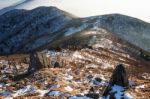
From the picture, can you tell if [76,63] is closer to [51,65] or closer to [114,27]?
[51,65]

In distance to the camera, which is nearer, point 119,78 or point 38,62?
point 119,78

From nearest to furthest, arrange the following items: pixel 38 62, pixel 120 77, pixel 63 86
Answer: pixel 120 77, pixel 63 86, pixel 38 62

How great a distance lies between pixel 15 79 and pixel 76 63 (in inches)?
834

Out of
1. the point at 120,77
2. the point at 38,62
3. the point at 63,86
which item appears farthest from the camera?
the point at 38,62

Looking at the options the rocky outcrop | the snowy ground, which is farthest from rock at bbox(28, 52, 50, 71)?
the rocky outcrop

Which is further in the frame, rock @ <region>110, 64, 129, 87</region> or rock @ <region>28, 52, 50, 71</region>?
rock @ <region>28, 52, 50, 71</region>

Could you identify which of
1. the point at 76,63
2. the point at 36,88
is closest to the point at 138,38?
the point at 76,63

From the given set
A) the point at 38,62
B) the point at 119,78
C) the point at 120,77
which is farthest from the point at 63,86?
the point at 38,62

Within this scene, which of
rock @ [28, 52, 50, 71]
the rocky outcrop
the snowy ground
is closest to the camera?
the snowy ground

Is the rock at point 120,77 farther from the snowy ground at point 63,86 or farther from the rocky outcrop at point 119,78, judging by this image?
the snowy ground at point 63,86

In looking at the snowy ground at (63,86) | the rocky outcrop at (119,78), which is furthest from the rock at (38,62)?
the rocky outcrop at (119,78)

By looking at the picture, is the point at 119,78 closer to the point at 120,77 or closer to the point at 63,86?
the point at 120,77

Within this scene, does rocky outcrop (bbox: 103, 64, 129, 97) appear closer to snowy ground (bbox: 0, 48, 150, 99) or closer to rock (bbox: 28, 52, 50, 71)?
snowy ground (bbox: 0, 48, 150, 99)

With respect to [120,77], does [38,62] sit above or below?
below
